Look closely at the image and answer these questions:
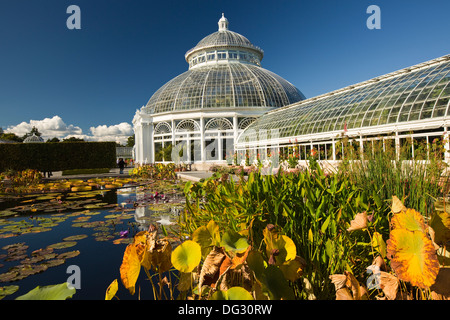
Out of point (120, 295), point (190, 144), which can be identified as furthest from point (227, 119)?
point (120, 295)

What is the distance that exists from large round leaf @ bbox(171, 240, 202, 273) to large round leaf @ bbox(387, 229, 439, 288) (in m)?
0.92

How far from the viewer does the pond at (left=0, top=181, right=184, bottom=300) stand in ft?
11.0

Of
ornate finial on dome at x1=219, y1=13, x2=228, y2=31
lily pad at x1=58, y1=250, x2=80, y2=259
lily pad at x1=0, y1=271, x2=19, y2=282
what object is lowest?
lily pad at x1=0, y1=271, x2=19, y2=282

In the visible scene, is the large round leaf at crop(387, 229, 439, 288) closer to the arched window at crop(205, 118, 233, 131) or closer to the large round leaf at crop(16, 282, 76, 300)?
the large round leaf at crop(16, 282, 76, 300)

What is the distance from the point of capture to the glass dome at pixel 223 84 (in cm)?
2639

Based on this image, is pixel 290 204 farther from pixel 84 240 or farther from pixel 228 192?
pixel 84 240

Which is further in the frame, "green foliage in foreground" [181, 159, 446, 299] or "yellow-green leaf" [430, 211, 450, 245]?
"green foliage in foreground" [181, 159, 446, 299]

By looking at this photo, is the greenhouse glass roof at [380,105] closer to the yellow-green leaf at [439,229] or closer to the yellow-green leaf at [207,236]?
the yellow-green leaf at [439,229]

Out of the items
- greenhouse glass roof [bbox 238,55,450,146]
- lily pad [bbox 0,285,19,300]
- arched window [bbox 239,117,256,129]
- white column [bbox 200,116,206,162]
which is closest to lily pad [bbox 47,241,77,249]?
lily pad [bbox 0,285,19,300]

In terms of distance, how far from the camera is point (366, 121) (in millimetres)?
12586

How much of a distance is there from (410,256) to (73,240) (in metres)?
5.37

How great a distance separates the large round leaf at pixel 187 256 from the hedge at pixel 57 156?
23.7 meters

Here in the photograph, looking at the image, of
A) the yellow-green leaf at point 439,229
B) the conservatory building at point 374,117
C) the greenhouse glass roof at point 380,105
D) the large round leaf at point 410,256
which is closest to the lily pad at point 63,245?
the large round leaf at point 410,256

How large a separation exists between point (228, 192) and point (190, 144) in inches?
932
